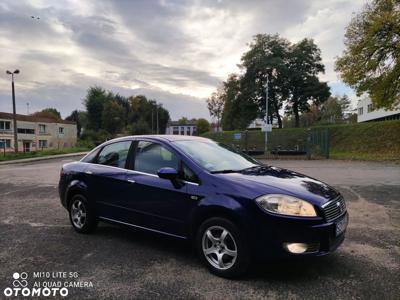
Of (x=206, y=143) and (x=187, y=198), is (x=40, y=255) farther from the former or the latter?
(x=206, y=143)

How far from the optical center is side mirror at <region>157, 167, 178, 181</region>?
400 centimetres

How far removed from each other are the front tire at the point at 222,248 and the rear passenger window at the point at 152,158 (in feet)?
3.03

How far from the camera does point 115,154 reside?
5.15 metres

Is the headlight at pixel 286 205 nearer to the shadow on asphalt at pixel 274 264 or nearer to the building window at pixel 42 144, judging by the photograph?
the shadow on asphalt at pixel 274 264

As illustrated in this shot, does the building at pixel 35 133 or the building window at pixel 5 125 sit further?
the building at pixel 35 133

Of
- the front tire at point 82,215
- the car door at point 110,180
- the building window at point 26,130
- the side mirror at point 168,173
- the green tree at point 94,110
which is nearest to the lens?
the side mirror at point 168,173

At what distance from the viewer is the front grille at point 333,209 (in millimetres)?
3543

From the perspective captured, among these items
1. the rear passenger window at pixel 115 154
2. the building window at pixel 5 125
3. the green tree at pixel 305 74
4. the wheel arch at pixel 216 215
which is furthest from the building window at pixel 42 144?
the wheel arch at pixel 216 215

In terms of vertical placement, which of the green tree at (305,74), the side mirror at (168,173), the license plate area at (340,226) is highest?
the green tree at (305,74)

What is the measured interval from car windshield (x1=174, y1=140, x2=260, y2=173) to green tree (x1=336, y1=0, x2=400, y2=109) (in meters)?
20.6

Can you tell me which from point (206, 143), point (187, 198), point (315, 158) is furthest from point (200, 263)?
point (315, 158)

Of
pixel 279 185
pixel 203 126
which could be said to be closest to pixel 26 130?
pixel 203 126

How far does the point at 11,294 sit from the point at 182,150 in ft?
7.84

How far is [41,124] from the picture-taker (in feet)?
194
